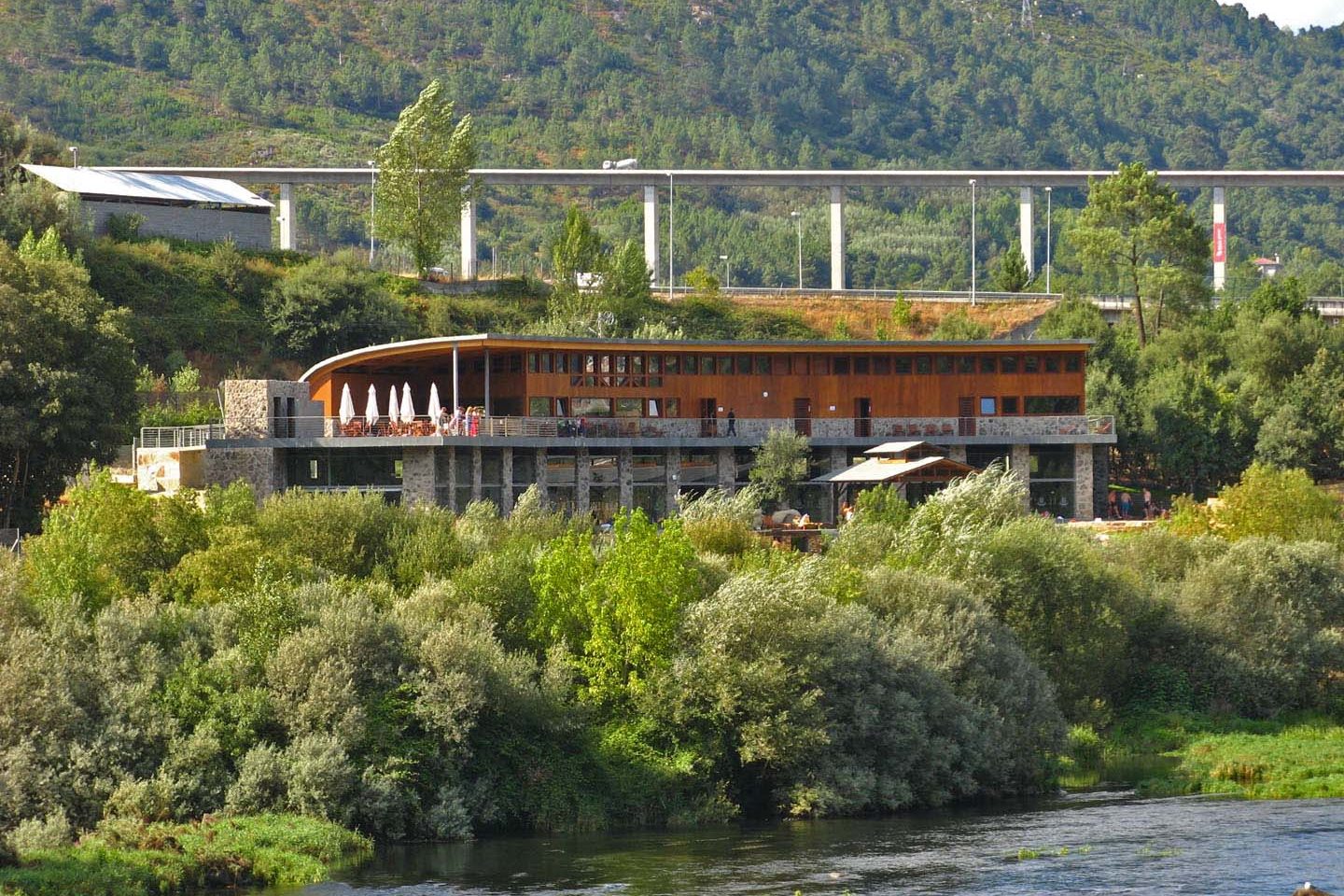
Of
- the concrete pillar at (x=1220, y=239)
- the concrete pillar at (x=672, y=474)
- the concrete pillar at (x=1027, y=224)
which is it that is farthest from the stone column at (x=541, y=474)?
the concrete pillar at (x=1220, y=239)

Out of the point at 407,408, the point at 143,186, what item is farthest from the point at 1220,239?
the point at 407,408

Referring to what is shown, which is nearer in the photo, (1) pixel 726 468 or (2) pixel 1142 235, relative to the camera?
(1) pixel 726 468

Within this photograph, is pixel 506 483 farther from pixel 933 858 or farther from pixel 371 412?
pixel 933 858

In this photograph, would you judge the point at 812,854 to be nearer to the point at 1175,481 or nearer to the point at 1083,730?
the point at 1083,730

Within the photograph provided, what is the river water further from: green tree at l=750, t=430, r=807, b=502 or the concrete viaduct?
the concrete viaduct

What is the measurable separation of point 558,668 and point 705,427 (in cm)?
2946

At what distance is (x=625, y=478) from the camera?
70.4 meters

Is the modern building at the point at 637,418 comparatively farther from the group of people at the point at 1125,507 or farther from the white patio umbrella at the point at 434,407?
the group of people at the point at 1125,507

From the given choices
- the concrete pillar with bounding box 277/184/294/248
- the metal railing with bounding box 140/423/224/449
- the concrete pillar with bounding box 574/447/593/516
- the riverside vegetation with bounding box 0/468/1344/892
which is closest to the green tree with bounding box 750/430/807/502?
the concrete pillar with bounding box 574/447/593/516

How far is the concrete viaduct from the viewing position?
128 meters

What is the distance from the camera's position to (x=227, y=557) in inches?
1854

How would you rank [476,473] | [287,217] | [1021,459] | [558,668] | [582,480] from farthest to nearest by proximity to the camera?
[287,217] → [1021,459] → [582,480] → [476,473] → [558,668]

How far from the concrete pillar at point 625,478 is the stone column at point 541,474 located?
9.61 feet

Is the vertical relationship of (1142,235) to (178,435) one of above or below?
above
